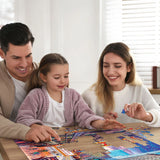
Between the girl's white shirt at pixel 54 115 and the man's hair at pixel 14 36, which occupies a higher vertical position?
the man's hair at pixel 14 36

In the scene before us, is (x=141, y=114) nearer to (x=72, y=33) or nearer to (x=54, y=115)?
(x=54, y=115)

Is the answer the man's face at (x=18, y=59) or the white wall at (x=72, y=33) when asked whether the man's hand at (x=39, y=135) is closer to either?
the man's face at (x=18, y=59)

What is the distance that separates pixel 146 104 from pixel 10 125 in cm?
95

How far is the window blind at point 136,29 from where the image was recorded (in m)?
3.02

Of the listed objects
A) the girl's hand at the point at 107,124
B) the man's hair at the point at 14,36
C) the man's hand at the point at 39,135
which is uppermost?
the man's hair at the point at 14,36

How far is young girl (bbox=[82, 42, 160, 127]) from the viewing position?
5.57 ft

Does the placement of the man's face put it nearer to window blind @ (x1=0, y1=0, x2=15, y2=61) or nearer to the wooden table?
the wooden table

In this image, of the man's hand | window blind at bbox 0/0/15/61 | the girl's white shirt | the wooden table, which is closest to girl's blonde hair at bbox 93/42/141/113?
the girl's white shirt

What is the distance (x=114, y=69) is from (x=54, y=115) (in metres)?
0.50

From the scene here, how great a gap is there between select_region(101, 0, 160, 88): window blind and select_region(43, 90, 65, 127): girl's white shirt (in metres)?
1.67

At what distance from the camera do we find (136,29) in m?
3.04

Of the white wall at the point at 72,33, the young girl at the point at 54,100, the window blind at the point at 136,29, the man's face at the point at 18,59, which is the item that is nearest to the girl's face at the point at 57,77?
the young girl at the point at 54,100

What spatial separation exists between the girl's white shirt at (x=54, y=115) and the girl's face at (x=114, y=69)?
382mm

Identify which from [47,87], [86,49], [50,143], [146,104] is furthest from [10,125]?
[86,49]
